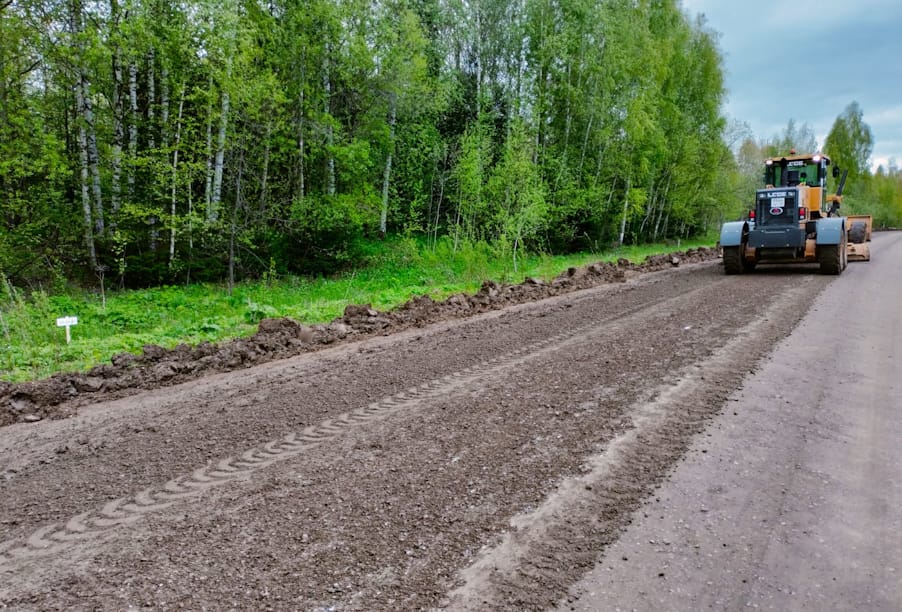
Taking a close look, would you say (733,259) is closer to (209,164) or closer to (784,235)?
(784,235)

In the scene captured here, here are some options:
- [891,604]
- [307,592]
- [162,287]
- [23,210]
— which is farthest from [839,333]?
[23,210]

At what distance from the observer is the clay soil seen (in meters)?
2.39

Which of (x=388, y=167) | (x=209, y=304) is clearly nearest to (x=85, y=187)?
(x=209, y=304)

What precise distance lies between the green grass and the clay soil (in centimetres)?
147

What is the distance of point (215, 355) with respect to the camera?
6.39 m

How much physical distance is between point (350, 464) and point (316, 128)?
15627 millimetres

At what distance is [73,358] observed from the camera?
6781 millimetres

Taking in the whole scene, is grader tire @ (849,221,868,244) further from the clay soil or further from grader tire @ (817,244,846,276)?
the clay soil

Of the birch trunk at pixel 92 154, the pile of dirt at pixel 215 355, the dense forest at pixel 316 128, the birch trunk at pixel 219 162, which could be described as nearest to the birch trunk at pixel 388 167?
the dense forest at pixel 316 128

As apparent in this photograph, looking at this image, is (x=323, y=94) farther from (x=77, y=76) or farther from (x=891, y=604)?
(x=891, y=604)

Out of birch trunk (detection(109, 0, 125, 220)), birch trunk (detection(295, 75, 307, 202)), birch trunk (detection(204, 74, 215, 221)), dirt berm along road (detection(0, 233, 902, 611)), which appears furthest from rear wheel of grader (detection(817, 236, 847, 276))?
birch trunk (detection(109, 0, 125, 220))

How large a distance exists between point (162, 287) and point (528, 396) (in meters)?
13.1

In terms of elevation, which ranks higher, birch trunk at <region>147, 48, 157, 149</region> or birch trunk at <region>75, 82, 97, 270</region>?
birch trunk at <region>147, 48, 157, 149</region>

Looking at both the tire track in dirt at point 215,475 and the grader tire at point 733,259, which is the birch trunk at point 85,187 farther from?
the grader tire at point 733,259
